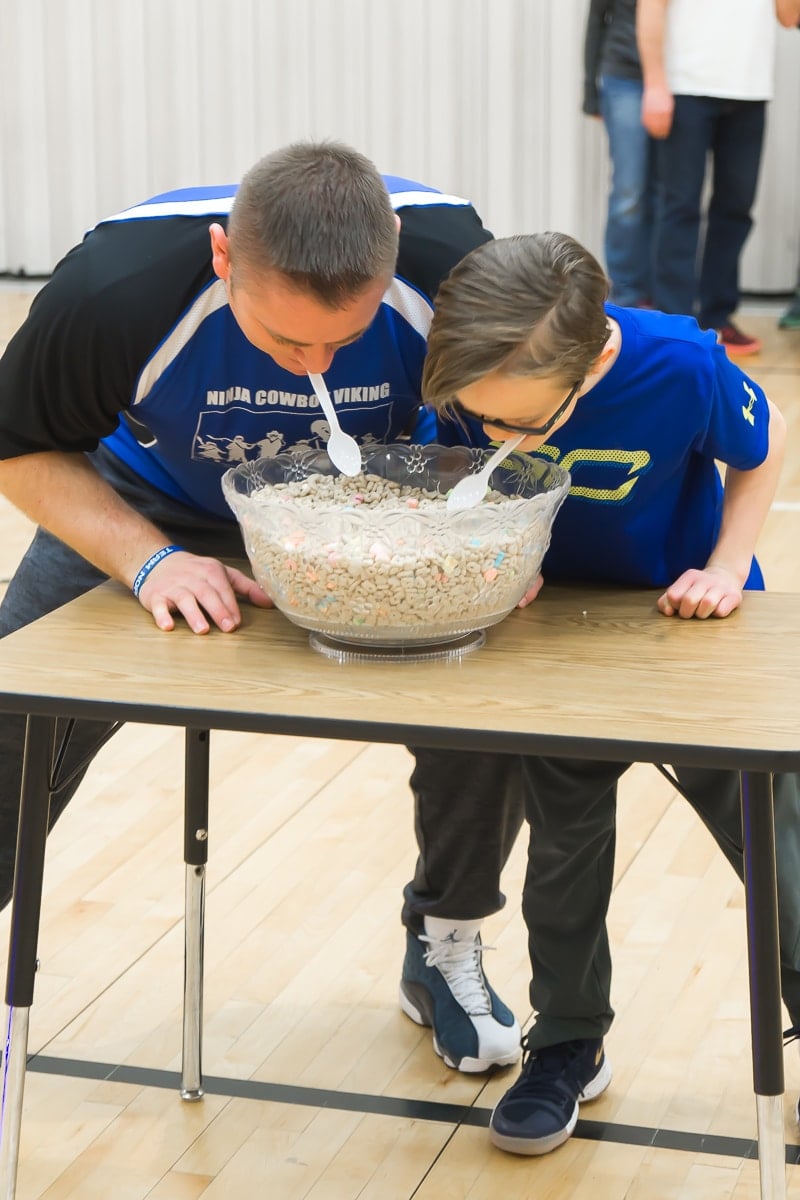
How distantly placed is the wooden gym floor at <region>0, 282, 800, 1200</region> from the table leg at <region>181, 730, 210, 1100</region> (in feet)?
0.24

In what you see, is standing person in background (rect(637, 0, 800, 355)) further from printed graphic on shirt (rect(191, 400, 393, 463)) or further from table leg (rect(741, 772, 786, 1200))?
table leg (rect(741, 772, 786, 1200))

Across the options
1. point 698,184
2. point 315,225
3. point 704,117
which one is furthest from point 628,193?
point 315,225

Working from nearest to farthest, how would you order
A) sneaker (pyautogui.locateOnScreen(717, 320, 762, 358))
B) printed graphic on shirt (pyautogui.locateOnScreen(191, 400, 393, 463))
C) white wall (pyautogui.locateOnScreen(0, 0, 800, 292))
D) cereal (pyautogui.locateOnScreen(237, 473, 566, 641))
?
cereal (pyautogui.locateOnScreen(237, 473, 566, 641)) < printed graphic on shirt (pyautogui.locateOnScreen(191, 400, 393, 463)) < sneaker (pyautogui.locateOnScreen(717, 320, 762, 358)) < white wall (pyautogui.locateOnScreen(0, 0, 800, 292))

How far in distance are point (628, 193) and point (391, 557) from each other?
4.24 metres

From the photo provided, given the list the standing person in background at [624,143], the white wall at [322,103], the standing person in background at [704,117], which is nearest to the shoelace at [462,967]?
the standing person in background at [704,117]

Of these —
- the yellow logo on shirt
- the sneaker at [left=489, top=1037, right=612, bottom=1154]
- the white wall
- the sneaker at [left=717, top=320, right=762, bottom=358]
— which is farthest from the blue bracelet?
the white wall

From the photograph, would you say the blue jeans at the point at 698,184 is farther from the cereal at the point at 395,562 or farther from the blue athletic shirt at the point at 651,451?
the cereal at the point at 395,562

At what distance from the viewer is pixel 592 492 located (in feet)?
4.78

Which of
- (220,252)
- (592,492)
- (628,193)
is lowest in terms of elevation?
(628,193)

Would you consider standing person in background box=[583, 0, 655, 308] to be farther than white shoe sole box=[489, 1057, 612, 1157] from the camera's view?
Yes

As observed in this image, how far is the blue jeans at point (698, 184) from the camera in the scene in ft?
16.0

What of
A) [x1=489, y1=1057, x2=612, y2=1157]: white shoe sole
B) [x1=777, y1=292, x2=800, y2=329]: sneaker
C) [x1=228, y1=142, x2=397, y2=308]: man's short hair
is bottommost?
[x1=489, y1=1057, x2=612, y2=1157]: white shoe sole

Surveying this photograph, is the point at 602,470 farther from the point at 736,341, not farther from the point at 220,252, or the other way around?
the point at 736,341

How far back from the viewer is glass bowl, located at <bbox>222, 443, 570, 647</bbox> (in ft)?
4.03
